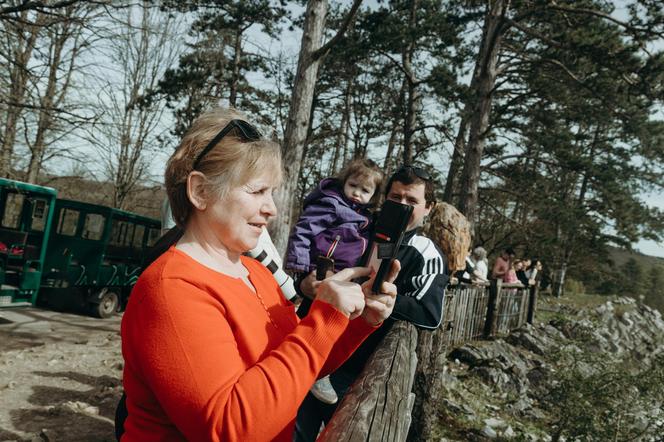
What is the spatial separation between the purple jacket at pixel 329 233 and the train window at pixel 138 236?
9750 mm

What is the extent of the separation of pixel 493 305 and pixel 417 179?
8440mm

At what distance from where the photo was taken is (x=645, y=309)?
989 inches

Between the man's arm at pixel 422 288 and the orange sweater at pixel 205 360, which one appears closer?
the orange sweater at pixel 205 360

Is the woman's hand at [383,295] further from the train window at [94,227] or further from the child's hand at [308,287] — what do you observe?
the train window at [94,227]

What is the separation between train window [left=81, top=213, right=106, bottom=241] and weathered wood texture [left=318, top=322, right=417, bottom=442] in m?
10.1

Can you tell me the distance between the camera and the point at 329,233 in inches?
119

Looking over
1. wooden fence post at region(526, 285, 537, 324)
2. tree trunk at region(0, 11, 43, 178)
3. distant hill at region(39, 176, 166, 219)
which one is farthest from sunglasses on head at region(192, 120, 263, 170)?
distant hill at region(39, 176, 166, 219)

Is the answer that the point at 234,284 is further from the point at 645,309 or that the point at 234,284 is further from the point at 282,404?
the point at 645,309

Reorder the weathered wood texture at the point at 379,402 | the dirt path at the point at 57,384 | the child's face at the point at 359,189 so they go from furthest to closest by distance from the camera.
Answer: the dirt path at the point at 57,384 → the child's face at the point at 359,189 → the weathered wood texture at the point at 379,402

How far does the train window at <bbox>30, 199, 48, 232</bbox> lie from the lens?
9368 mm

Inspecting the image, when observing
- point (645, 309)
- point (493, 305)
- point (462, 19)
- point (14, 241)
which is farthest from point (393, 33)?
point (645, 309)

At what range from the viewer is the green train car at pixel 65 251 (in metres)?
9.02

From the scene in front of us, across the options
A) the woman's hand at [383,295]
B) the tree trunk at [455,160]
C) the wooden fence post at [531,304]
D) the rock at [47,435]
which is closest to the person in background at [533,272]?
the wooden fence post at [531,304]

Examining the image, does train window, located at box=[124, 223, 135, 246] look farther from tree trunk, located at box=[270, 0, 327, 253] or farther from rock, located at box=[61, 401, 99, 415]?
rock, located at box=[61, 401, 99, 415]
